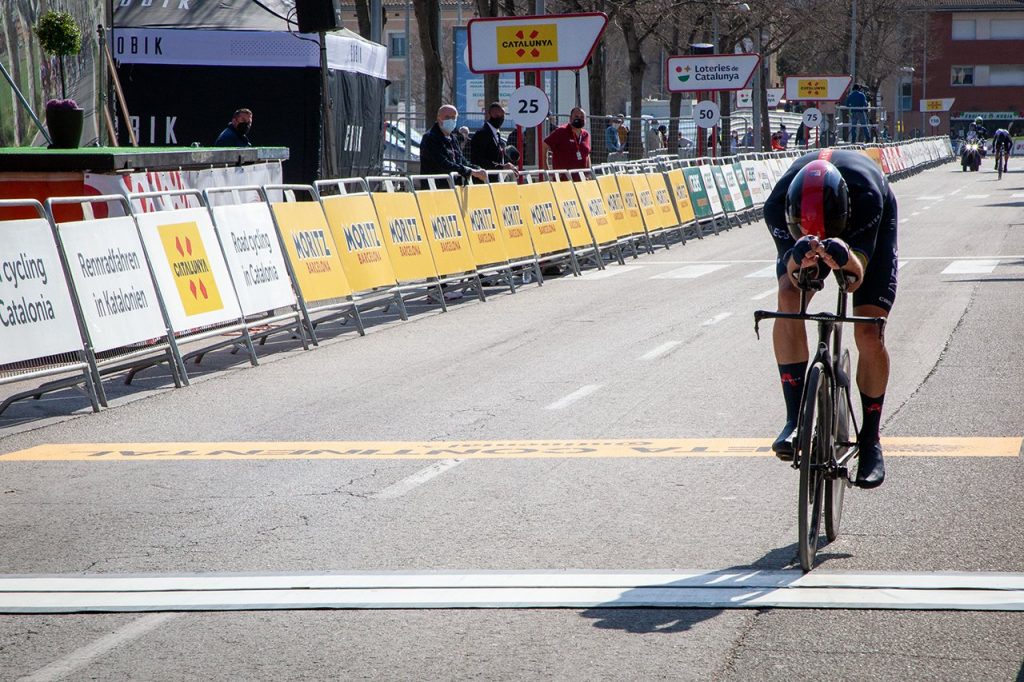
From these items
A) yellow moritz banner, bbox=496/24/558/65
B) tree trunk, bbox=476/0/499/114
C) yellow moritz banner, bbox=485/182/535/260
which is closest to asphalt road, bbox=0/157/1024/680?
yellow moritz banner, bbox=485/182/535/260

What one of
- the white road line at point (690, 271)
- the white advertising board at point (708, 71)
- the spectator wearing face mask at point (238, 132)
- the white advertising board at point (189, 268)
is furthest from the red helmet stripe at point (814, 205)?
the white advertising board at point (708, 71)

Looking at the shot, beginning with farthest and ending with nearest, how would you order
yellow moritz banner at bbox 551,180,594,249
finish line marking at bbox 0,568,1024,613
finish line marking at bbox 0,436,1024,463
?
yellow moritz banner at bbox 551,180,594,249 → finish line marking at bbox 0,436,1024,463 → finish line marking at bbox 0,568,1024,613

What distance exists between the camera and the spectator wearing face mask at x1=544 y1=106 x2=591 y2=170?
2278 centimetres

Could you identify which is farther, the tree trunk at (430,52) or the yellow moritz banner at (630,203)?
the tree trunk at (430,52)

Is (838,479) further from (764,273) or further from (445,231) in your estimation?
(764,273)

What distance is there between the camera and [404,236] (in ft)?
49.9

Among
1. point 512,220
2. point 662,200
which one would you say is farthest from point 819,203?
point 662,200

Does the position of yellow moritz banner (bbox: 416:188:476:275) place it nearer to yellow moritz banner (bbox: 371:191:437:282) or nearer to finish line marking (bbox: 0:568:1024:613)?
yellow moritz banner (bbox: 371:191:437:282)

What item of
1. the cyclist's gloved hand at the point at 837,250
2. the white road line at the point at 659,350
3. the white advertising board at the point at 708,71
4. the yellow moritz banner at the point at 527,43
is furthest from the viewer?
the white advertising board at the point at 708,71

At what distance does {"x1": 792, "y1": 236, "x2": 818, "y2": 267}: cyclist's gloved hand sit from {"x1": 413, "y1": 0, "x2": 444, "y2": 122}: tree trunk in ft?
83.7

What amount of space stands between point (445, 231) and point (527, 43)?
10.0 metres

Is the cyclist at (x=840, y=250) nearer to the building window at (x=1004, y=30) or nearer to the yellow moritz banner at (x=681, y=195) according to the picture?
the yellow moritz banner at (x=681, y=195)

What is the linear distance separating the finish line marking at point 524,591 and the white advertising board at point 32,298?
4031 millimetres

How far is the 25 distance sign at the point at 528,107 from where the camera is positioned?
79.9ft
